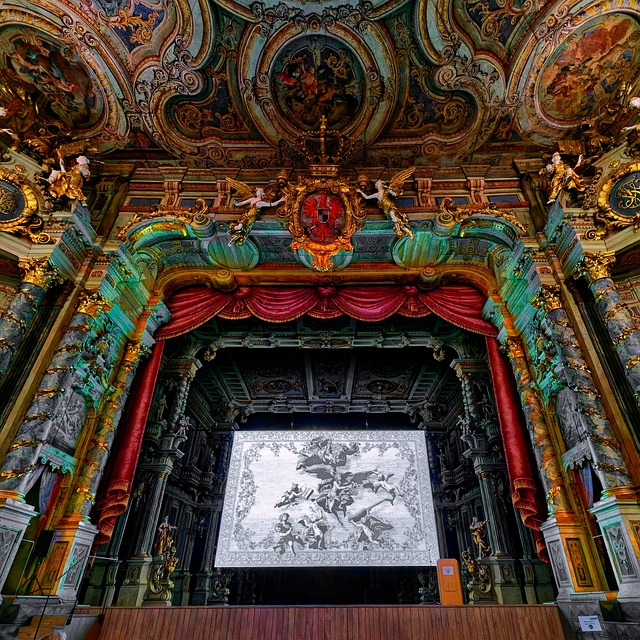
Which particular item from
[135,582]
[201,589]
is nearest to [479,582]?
[135,582]

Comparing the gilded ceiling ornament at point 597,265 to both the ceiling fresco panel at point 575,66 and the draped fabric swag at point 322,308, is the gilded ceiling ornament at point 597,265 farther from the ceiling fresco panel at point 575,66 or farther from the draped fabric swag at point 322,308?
the ceiling fresco panel at point 575,66

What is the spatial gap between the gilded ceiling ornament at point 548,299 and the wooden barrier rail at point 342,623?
147 inches

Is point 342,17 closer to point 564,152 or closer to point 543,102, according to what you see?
point 543,102

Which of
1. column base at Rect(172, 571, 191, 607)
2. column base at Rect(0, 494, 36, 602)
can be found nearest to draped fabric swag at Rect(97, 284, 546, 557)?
column base at Rect(0, 494, 36, 602)

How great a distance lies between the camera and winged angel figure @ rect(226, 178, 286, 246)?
6.61 metres

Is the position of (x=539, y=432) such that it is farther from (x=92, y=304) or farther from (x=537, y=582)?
(x=92, y=304)

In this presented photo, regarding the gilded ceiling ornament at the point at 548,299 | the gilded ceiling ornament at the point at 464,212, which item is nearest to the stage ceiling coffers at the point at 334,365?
the gilded ceiling ornament at the point at 464,212

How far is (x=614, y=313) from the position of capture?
4777mm

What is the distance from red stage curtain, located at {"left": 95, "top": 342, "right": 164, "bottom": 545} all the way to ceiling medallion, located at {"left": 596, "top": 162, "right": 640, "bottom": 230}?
7371 millimetres

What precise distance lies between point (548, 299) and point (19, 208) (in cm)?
779

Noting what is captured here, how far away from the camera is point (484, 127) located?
7090 mm

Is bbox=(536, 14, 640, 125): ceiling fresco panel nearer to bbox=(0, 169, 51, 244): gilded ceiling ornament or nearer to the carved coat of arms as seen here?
the carved coat of arms

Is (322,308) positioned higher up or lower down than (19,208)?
higher up

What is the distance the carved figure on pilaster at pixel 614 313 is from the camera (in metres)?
4.44
